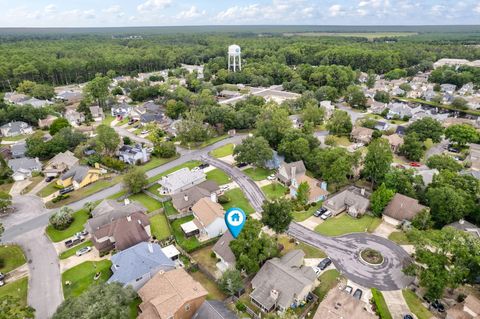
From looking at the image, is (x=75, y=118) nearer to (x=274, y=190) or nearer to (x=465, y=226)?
(x=274, y=190)

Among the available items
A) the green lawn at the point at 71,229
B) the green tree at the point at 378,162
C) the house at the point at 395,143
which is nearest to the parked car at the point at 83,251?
the green lawn at the point at 71,229

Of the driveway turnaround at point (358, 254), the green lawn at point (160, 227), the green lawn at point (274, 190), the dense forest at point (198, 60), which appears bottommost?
the driveway turnaround at point (358, 254)

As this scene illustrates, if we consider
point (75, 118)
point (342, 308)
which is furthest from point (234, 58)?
point (342, 308)

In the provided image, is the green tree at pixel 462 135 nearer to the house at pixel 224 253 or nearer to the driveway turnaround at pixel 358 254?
the driveway turnaround at pixel 358 254

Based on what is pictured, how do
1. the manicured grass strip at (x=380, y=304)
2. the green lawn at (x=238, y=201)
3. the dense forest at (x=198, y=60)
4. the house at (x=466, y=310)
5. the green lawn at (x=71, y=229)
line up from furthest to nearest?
the dense forest at (x=198, y=60) < the green lawn at (x=238, y=201) < the green lawn at (x=71, y=229) < the manicured grass strip at (x=380, y=304) < the house at (x=466, y=310)

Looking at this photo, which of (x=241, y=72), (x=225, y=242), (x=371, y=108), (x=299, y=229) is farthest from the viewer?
(x=241, y=72)

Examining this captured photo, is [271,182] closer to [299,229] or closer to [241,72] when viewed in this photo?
[299,229]

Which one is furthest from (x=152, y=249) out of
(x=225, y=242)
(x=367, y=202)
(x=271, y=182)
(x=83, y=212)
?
(x=367, y=202)

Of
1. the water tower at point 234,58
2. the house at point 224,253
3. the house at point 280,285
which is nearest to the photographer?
the house at point 280,285
